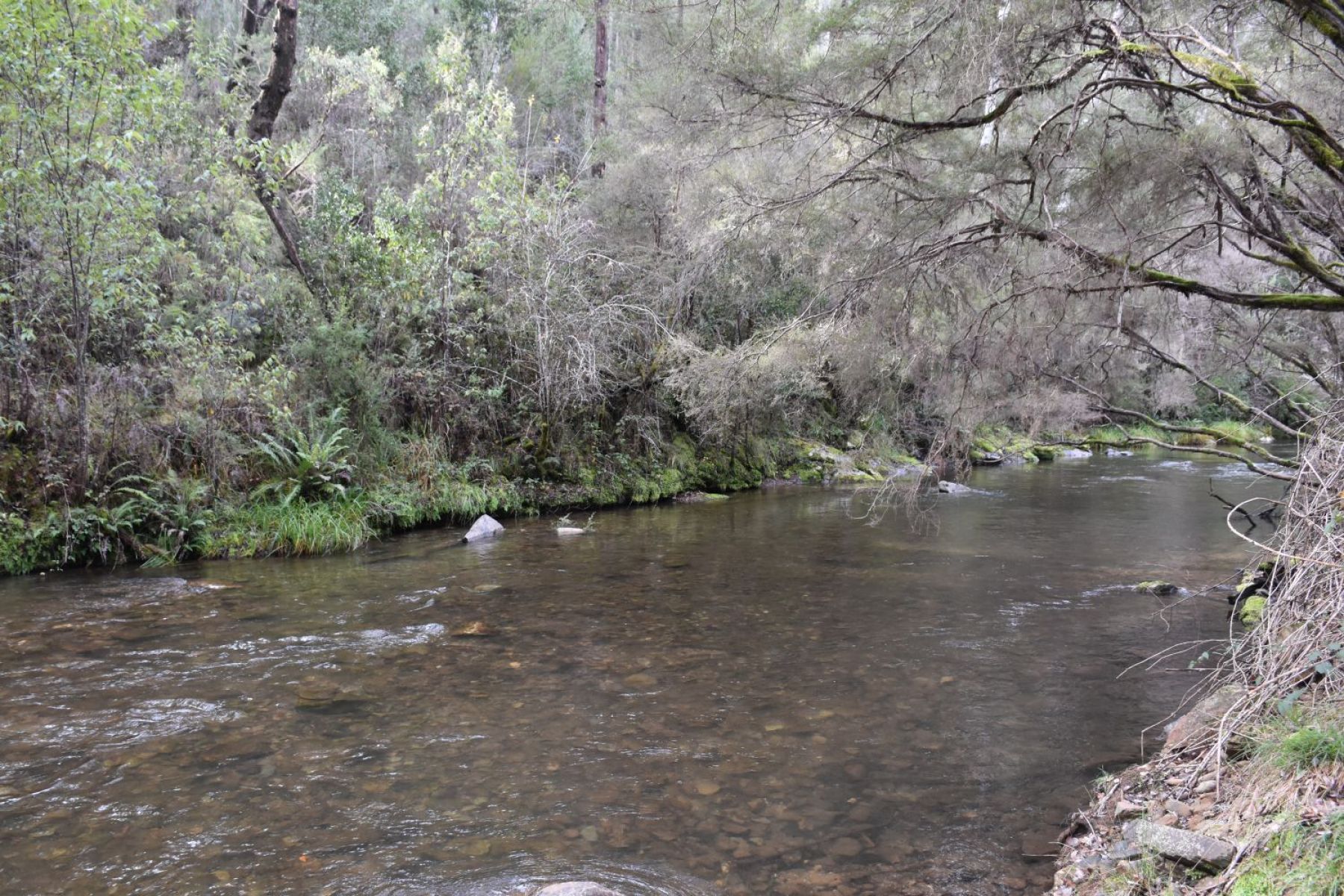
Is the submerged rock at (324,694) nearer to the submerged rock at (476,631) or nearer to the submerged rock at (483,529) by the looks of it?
the submerged rock at (476,631)

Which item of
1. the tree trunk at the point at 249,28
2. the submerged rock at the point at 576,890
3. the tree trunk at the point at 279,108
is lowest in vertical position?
the submerged rock at the point at 576,890

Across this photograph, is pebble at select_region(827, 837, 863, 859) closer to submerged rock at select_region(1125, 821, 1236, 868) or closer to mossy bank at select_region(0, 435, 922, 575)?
submerged rock at select_region(1125, 821, 1236, 868)

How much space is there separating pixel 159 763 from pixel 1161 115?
7453mm

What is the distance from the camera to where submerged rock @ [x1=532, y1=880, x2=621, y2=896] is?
3.26 meters

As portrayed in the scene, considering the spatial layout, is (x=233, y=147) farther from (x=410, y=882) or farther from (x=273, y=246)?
(x=410, y=882)

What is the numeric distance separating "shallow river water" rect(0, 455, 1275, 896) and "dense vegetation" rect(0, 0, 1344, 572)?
6.32 ft

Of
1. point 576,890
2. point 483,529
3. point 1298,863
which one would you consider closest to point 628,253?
point 483,529

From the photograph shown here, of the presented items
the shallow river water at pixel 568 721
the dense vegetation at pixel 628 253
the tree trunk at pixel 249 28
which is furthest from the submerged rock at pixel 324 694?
the tree trunk at pixel 249 28

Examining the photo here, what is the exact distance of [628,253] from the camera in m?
15.5

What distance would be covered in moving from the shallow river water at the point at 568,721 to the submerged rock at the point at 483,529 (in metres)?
1.33

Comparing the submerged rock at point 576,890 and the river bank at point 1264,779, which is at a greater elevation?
the river bank at point 1264,779

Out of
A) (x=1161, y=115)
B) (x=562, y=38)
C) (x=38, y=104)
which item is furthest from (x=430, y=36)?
(x=1161, y=115)

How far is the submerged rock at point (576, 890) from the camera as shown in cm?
326

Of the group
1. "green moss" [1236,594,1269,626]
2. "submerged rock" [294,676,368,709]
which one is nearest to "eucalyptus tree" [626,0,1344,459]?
"green moss" [1236,594,1269,626]
